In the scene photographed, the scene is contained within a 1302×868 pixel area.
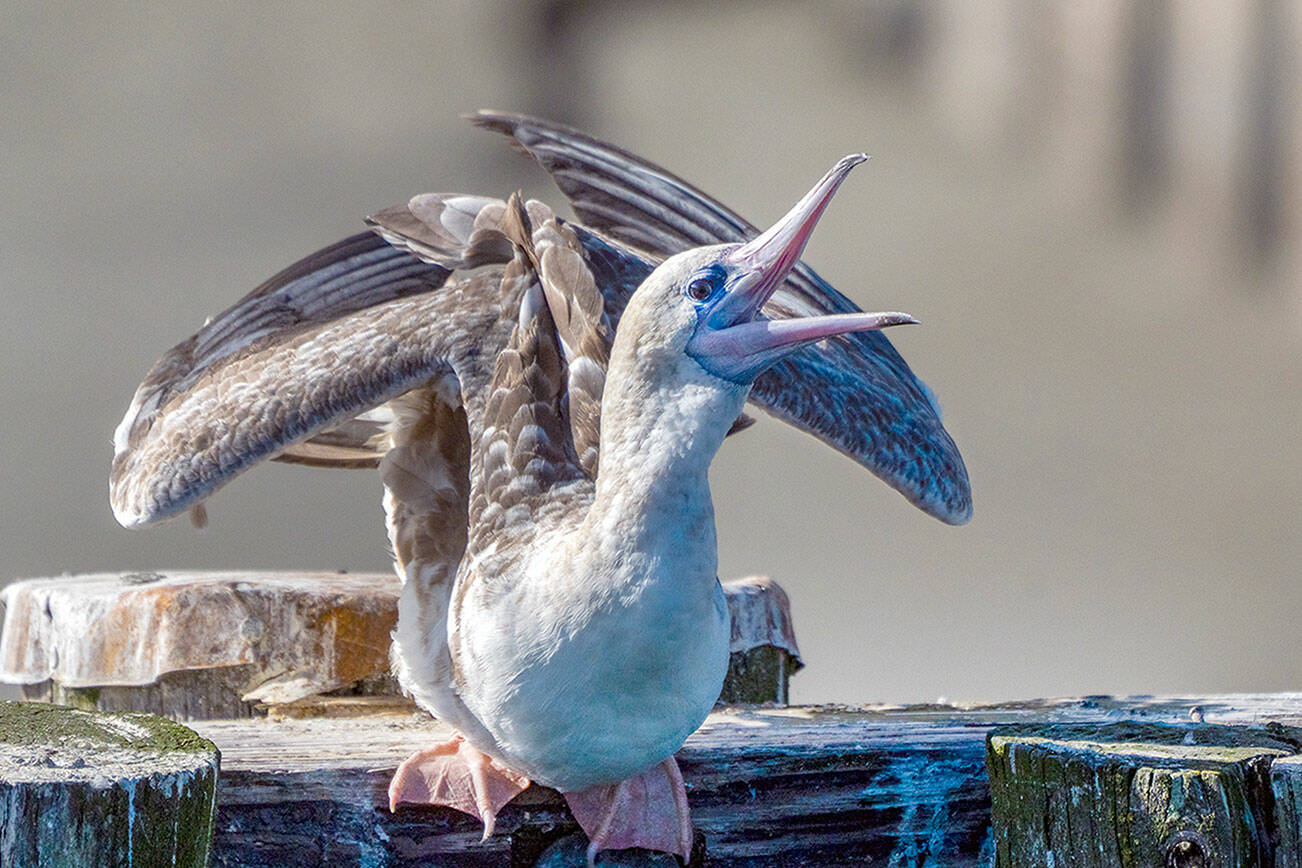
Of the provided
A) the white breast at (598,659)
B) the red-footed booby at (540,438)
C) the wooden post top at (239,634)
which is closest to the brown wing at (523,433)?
the red-footed booby at (540,438)

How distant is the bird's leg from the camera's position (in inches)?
83.4

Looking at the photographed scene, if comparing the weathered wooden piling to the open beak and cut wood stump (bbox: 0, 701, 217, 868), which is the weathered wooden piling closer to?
cut wood stump (bbox: 0, 701, 217, 868)

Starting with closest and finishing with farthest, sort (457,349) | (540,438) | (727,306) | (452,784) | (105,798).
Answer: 1. (105,798)
2. (727,306)
3. (452,784)
4. (540,438)
5. (457,349)

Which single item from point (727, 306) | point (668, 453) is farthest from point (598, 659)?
point (727, 306)

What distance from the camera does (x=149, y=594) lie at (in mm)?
3133

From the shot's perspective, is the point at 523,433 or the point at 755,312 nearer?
the point at 755,312

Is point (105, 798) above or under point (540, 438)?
under

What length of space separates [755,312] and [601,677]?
1.71ft

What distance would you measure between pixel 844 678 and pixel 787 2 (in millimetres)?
2670

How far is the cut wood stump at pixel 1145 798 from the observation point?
175 centimetres

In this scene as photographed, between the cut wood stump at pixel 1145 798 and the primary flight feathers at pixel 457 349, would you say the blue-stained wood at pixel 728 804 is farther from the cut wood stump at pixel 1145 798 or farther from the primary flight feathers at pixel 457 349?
the primary flight feathers at pixel 457 349

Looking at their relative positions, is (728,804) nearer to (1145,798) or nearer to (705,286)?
(1145,798)

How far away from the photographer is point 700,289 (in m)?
1.93

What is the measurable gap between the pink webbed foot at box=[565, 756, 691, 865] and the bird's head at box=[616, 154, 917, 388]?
0.62 m
